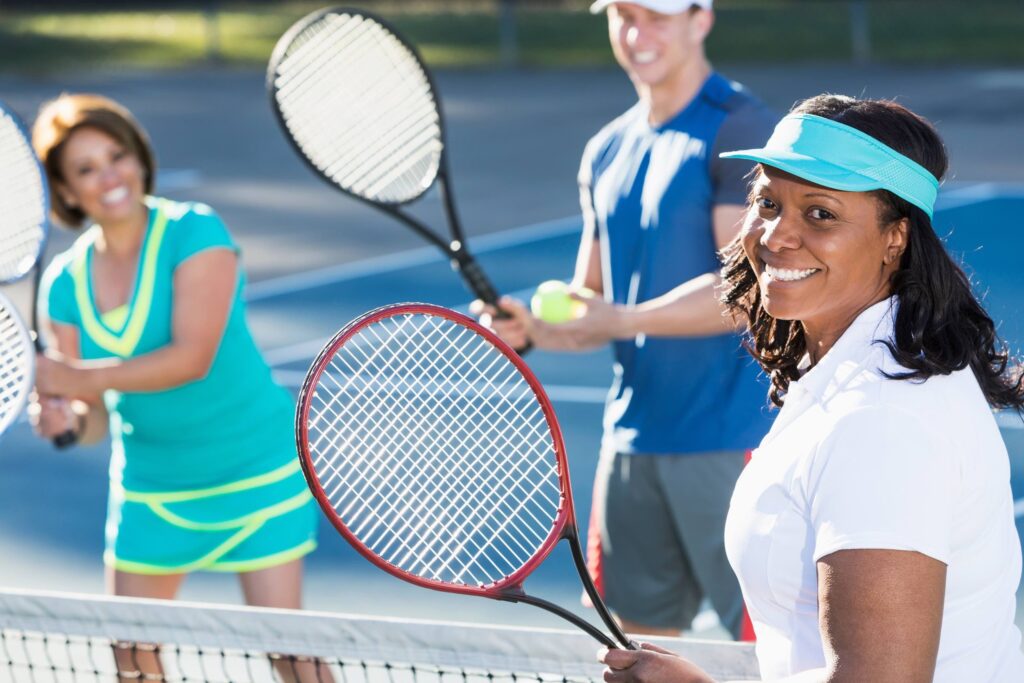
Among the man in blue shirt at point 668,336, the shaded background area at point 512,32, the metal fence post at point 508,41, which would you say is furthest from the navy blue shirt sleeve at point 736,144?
the metal fence post at point 508,41

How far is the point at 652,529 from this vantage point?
4.13 metres

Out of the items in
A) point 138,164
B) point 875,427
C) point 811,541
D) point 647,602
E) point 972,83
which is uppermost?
point 972,83

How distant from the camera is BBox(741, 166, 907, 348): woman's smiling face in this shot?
2.37 m

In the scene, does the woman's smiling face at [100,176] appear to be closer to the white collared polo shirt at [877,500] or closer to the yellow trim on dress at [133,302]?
the yellow trim on dress at [133,302]

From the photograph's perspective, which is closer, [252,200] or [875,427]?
[875,427]

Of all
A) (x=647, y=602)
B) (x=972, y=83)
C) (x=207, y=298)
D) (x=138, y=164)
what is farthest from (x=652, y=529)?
(x=972, y=83)

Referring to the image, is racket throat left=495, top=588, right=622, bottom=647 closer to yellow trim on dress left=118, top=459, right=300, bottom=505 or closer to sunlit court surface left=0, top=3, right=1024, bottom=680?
sunlit court surface left=0, top=3, right=1024, bottom=680

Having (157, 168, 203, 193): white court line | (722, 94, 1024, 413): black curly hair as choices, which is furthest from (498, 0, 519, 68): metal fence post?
(722, 94, 1024, 413): black curly hair

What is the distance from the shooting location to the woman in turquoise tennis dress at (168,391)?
414cm

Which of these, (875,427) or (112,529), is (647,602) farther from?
(875,427)

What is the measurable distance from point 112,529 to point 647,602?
4.43 ft

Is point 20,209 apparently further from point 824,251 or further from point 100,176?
point 824,251

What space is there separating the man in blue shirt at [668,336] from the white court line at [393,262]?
6388mm

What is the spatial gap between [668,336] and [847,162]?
5.57 feet
